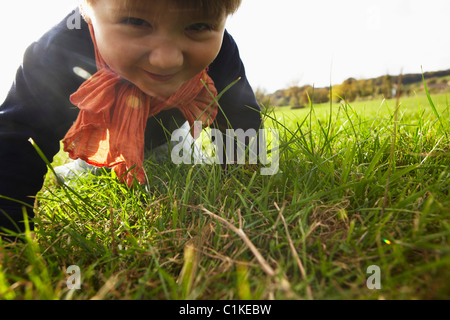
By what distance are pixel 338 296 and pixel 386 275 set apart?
4.0 inches

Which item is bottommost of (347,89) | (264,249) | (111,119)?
(264,249)

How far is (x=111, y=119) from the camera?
1252mm

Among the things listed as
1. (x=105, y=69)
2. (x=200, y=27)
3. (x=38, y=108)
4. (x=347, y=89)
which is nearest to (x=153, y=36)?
(x=200, y=27)

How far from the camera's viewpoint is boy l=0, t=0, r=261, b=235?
Result: 915 millimetres

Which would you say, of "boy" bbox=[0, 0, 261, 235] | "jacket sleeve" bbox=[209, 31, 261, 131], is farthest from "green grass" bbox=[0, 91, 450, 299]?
"jacket sleeve" bbox=[209, 31, 261, 131]

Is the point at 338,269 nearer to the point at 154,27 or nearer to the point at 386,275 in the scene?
the point at 386,275

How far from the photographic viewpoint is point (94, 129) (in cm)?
125

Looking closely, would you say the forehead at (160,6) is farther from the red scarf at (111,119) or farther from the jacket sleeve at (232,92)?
the jacket sleeve at (232,92)

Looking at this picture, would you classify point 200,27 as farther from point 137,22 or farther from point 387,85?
point 387,85

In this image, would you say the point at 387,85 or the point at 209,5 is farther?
the point at 387,85

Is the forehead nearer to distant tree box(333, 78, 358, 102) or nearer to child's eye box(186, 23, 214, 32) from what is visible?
child's eye box(186, 23, 214, 32)

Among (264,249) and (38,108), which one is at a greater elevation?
(38,108)

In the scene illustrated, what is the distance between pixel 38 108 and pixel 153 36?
66 centimetres

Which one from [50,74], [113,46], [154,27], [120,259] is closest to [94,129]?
[50,74]
